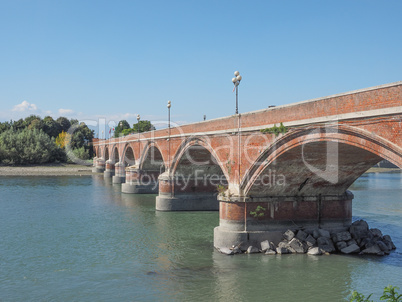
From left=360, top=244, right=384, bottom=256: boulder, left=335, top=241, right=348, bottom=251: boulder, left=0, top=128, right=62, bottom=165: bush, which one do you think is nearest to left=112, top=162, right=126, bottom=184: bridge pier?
left=0, top=128, right=62, bottom=165: bush

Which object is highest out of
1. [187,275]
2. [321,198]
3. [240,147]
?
[240,147]

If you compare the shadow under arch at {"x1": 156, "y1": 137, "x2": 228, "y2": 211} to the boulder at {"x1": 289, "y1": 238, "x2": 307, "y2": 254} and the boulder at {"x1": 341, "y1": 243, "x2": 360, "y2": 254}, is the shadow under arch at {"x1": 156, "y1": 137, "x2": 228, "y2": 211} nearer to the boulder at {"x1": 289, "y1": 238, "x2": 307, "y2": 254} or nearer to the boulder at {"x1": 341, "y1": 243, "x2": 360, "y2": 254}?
the boulder at {"x1": 289, "y1": 238, "x2": 307, "y2": 254}

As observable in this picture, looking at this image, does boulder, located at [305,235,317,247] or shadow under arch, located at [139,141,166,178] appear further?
shadow under arch, located at [139,141,166,178]

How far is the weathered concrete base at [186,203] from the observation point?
3338 cm

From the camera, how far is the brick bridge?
13562 millimetres

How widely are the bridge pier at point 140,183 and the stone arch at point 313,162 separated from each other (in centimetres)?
2524

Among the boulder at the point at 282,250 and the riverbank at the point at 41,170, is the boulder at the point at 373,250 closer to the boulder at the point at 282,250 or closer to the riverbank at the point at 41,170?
the boulder at the point at 282,250

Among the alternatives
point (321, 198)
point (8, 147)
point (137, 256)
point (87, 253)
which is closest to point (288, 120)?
point (321, 198)

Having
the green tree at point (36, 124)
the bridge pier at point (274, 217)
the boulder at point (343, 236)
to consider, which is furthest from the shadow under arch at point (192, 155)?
the green tree at point (36, 124)

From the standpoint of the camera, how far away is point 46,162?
275 ft

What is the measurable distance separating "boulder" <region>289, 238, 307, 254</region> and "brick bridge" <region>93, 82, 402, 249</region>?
0.97 meters

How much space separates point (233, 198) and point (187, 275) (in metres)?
5.47

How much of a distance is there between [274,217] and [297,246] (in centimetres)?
190

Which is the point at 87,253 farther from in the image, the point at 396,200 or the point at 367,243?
the point at 396,200
